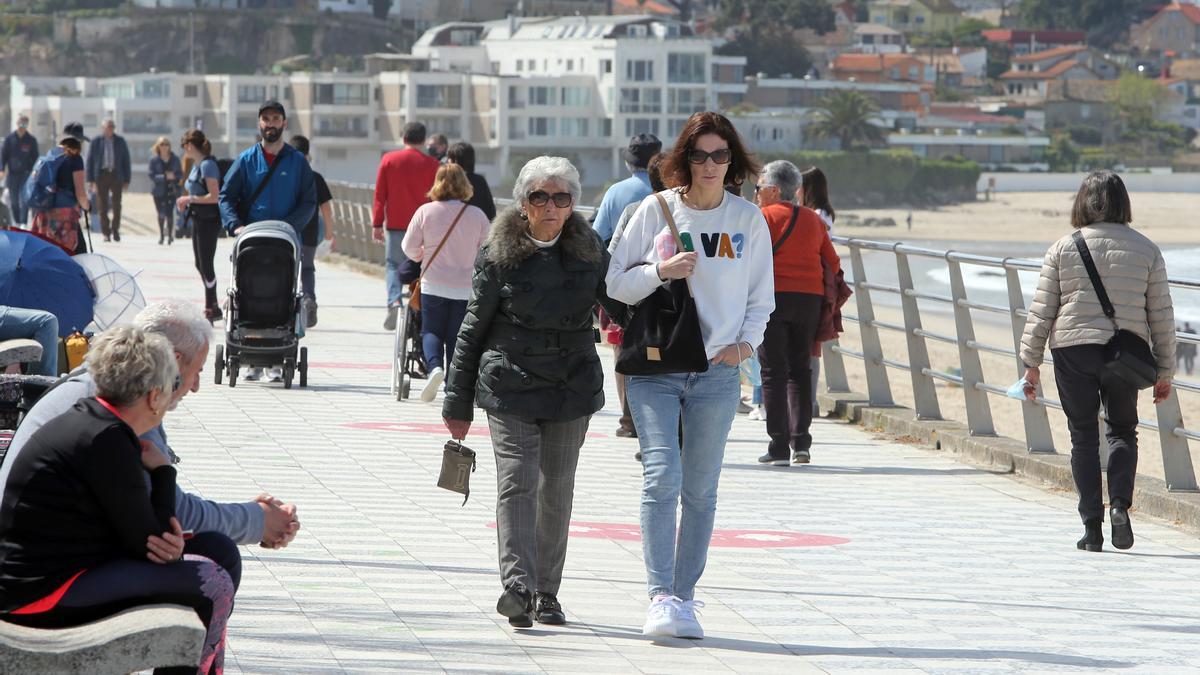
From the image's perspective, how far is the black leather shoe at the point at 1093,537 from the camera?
9.03 m

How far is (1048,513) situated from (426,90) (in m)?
123

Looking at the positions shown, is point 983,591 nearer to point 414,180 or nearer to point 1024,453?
point 1024,453

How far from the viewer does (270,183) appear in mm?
13820

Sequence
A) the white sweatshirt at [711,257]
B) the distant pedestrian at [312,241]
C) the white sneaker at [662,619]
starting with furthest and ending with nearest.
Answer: the distant pedestrian at [312,241] → the white sweatshirt at [711,257] → the white sneaker at [662,619]

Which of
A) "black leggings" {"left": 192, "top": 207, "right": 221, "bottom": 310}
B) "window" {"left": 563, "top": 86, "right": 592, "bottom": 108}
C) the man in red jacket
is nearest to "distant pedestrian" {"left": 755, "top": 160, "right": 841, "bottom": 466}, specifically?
the man in red jacket

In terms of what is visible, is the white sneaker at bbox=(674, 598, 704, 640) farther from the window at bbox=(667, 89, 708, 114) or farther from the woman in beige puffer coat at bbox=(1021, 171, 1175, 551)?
the window at bbox=(667, 89, 708, 114)

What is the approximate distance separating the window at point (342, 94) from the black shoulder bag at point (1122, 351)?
12355 centimetres

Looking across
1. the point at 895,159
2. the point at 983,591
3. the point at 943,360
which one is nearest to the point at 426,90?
the point at 895,159

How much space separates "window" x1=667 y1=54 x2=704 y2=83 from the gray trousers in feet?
444

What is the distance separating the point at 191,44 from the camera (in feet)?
557

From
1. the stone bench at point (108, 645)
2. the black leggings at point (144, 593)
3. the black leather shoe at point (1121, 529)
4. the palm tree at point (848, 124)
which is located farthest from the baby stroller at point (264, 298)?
the palm tree at point (848, 124)

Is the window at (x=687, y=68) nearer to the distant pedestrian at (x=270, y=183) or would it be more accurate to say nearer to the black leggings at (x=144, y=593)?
the distant pedestrian at (x=270, y=183)

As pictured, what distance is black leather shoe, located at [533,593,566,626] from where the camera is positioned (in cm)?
686

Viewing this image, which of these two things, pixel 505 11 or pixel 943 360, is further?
pixel 505 11
